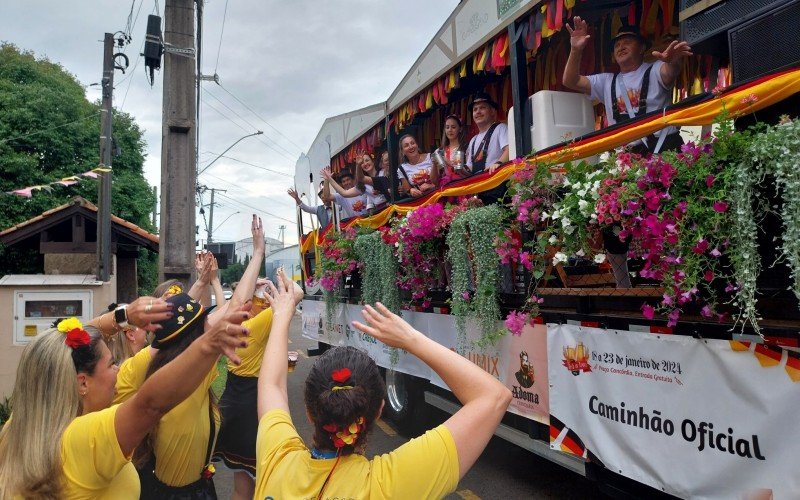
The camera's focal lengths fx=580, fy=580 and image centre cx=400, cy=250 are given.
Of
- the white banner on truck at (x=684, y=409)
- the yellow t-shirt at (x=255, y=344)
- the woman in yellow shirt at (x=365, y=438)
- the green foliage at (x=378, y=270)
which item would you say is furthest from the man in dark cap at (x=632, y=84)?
the woman in yellow shirt at (x=365, y=438)

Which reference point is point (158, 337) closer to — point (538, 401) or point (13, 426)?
point (13, 426)

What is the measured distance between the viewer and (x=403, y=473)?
1.62 metres

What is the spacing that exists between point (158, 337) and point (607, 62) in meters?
5.99

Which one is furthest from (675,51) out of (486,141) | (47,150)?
(47,150)

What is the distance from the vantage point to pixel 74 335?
6.72 feet

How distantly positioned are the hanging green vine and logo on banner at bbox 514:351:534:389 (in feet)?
0.86

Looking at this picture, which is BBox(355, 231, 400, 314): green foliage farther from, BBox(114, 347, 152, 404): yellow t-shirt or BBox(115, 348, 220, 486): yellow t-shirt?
BBox(114, 347, 152, 404): yellow t-shirt

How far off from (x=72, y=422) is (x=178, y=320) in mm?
782

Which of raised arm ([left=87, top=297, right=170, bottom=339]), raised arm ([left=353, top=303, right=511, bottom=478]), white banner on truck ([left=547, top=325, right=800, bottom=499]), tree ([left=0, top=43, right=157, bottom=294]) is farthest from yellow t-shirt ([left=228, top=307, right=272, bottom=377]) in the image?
tree ([left=0, top=43, right=157, bottom=294])

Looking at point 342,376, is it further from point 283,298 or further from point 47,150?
point 47,150

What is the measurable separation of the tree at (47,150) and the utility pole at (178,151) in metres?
13.3

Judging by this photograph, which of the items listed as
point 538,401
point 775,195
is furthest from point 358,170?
point 775,195

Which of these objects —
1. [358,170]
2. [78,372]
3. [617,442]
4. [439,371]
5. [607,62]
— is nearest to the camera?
[439,371]

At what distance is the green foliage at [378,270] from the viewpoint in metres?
6.53
